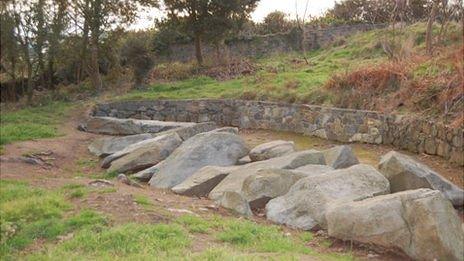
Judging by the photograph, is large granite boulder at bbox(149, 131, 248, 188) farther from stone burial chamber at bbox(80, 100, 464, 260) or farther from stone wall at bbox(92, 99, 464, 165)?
stone wall at bbox(92, 99, 464, 165)

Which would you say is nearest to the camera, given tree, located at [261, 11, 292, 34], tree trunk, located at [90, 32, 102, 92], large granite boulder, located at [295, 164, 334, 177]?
large granite boulder, located at [295, 164, 334, 177]

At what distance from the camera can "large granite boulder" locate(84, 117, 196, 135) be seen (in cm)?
1353

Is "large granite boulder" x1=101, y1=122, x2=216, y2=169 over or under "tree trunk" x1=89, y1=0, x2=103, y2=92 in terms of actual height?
under

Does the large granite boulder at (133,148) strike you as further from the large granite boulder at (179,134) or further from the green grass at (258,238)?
the green grass at (258,238)

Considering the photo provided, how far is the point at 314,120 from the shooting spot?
12219 mm

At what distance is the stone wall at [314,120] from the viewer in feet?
31.6

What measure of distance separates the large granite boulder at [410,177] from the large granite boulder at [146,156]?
4.43 meters

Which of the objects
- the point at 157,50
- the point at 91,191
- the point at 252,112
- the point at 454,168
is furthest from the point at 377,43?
the point at 91,191

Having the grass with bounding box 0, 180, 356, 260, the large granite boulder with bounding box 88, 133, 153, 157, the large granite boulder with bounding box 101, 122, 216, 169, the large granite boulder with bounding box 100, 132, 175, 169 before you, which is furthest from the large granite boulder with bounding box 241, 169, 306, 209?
the large granite boulder with bounding box 88, 133, 153, 157

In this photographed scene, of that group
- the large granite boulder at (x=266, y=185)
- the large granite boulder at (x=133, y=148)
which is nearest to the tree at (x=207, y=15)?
the large granite boulder at (x=133, y=148)

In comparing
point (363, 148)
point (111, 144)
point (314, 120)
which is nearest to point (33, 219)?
point (111, 144)

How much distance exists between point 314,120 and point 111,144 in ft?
14.3

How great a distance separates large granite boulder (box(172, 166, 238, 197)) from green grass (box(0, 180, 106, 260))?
5.70 feet

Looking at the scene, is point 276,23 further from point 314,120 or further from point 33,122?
point 314,120
